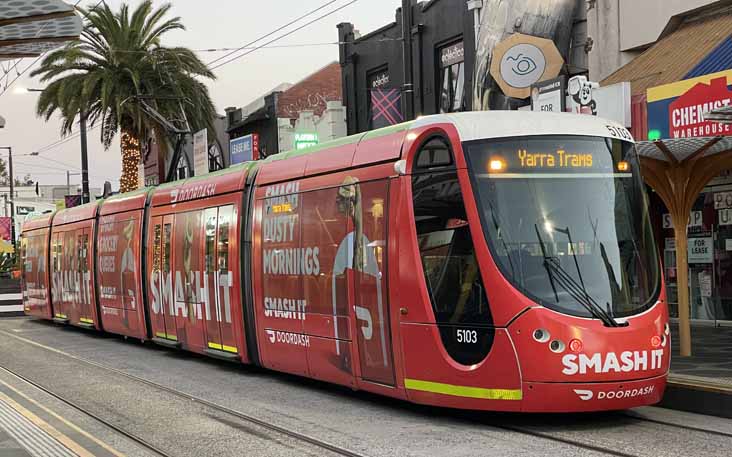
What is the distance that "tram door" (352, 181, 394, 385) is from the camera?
11.0 metres

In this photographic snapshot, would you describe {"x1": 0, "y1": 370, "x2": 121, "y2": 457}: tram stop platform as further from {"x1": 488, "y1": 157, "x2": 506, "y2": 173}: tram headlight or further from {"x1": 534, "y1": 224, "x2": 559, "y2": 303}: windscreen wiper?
{"x1": 488, "y1": 157, "x2": 506, "y2": 173}: tram headlight

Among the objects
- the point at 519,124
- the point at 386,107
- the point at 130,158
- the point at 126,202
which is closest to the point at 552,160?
the point at 519,124

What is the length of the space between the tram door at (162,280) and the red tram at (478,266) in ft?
16.7

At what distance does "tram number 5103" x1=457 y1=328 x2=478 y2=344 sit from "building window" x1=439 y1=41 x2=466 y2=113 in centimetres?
1724

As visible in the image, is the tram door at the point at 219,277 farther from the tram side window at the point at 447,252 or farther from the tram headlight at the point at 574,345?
the tram headlight at the point at 574,345

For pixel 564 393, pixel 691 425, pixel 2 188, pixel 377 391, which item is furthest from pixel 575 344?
pixel 2 188

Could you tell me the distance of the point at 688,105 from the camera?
52.7 ft

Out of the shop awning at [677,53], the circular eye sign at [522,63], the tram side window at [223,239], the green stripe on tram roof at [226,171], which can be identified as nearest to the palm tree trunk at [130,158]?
the circular eye sign at [522,63]

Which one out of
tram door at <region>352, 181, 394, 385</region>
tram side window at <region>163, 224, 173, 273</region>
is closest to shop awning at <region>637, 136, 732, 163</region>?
tram door at <region>352, 181, 394, 385</region>

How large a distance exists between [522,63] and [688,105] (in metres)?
8.10

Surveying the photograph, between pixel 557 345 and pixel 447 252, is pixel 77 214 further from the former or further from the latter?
pixel 557 345

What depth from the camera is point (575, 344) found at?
9430 millimetres

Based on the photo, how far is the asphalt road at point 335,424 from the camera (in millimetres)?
9055

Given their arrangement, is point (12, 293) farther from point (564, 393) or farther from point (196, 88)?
point (564, 393)
